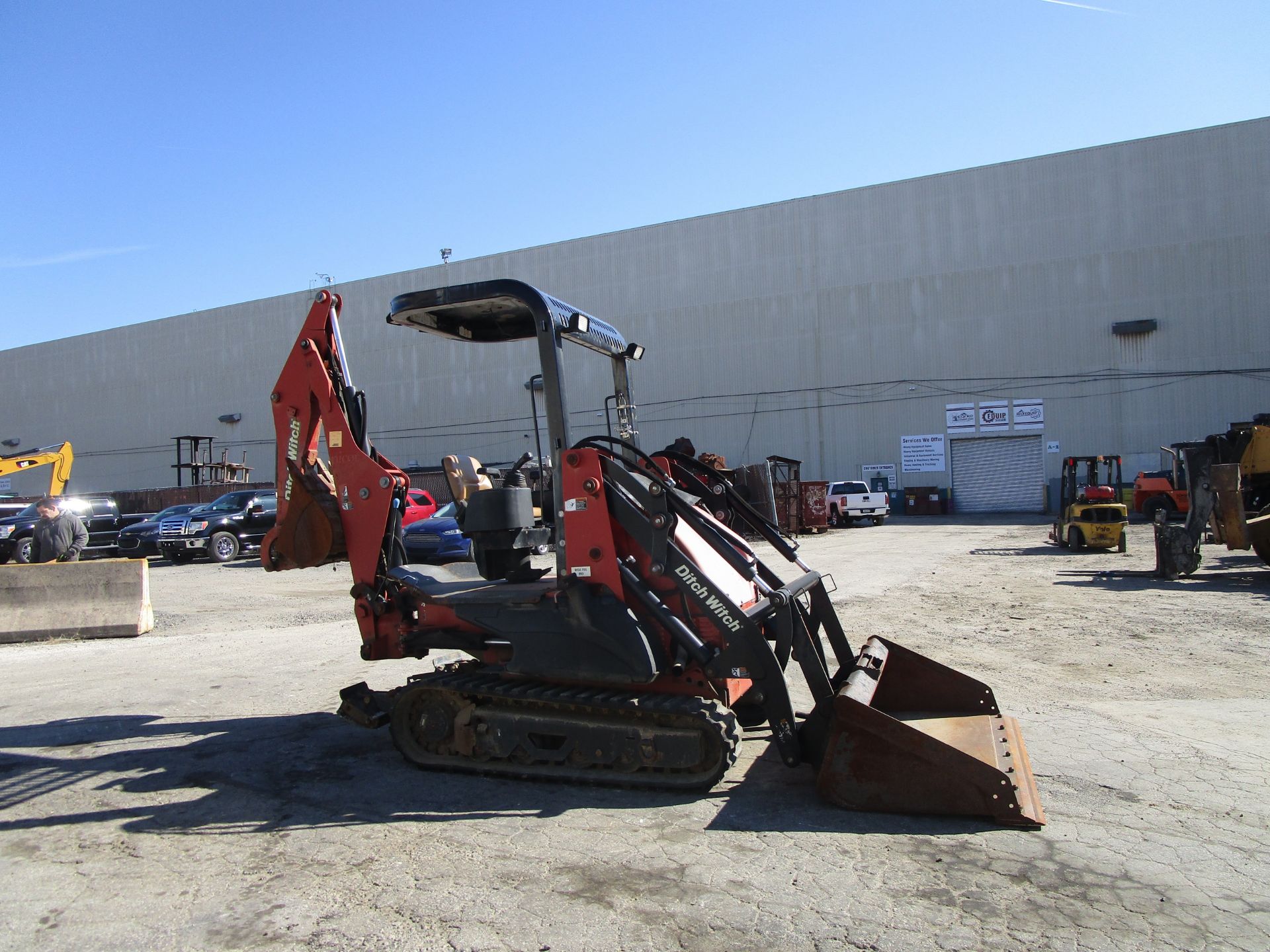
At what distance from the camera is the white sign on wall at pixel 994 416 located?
3747cm

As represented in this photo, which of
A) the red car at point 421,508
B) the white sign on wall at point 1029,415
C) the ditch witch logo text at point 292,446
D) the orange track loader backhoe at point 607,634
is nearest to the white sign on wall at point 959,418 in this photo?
the white sign on wall at point 1029,415

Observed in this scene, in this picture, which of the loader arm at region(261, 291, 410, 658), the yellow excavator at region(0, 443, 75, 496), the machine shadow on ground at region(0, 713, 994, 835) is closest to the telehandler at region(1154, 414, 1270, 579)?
the machine shadow on ground at region(0, 713, 994, 835)

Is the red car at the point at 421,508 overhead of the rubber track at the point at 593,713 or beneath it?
overhead

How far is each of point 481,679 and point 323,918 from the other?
1765 mm

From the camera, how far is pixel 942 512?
38.3 m

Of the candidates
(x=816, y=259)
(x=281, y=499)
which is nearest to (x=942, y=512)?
(x=816, y=259)

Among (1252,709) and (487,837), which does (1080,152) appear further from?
(487,837)

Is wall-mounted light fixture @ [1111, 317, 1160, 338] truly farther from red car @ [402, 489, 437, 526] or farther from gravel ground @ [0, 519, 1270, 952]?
gravel ground @ [0, 519, 1270, 952]

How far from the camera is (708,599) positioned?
4.59 meters

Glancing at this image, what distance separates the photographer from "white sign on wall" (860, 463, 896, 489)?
39000 mm

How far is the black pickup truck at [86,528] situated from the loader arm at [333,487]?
1869cm

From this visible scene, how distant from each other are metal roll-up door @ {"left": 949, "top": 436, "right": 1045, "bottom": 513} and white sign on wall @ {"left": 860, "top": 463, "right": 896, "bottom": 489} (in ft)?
8.38

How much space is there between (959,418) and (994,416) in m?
1.39

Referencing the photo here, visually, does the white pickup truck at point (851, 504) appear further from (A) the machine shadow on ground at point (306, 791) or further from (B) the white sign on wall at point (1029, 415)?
(A) the machine shadow on ground at point (306, 791)
